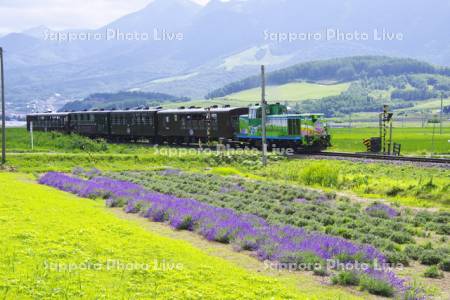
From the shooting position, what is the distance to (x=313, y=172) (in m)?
35.0

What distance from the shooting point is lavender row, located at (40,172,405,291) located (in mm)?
14516

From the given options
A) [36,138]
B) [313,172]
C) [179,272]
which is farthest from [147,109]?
→ [179,272]

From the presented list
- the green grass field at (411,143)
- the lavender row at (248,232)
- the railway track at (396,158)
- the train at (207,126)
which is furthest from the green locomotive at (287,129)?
the lavender row at (248,232)

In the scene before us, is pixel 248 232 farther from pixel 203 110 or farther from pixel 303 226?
pixel 203 110

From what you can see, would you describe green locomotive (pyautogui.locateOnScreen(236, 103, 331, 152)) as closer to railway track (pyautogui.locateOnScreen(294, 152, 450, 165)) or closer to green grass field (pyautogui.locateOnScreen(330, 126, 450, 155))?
railway track (pyautogui.locateOnScreen(294, 152, 450, 165))

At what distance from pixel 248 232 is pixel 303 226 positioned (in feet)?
10.1

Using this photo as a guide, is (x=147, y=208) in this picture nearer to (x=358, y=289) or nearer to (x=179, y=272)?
Answer: (x=179, y=272)

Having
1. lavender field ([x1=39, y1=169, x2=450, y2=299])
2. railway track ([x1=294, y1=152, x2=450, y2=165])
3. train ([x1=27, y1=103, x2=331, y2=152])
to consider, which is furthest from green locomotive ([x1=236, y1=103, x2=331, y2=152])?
lavender field ([x1=39, y1=169, x2=450, y2=299])

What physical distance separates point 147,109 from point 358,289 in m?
58.1

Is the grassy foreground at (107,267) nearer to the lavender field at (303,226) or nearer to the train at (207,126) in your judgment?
the lavender field at (303,226)

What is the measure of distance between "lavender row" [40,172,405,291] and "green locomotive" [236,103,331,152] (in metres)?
24.2

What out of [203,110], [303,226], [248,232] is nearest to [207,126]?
[203,110]

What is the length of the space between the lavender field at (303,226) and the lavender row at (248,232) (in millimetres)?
24

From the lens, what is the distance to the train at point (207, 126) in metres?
49.4
